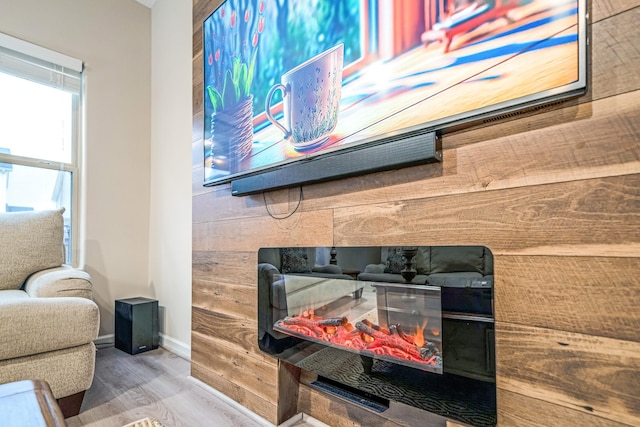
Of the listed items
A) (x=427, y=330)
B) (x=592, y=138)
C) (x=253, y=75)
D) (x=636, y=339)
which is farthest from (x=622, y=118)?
(x=253, y=75)

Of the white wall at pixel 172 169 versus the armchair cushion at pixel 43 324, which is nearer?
the armchair cushion at pixel 43 324

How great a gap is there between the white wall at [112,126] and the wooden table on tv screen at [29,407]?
177 centimetres

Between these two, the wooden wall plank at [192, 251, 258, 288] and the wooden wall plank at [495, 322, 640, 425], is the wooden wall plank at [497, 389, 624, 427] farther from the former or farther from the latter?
the wooden wall plank at [192, 251, 258, 288]

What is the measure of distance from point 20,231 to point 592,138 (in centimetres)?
275

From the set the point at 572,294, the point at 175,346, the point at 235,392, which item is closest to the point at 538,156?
the point at 572,294

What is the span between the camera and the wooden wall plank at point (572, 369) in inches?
28.0

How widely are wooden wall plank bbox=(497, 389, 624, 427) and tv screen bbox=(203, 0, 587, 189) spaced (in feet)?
2.32

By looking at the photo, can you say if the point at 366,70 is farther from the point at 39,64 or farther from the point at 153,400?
the point at 39,64

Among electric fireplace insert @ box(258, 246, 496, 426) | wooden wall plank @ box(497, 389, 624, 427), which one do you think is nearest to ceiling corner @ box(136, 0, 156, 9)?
electric fireplace insert @ box(258, 246, 496, 426)

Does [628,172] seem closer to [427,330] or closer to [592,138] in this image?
[592,138]

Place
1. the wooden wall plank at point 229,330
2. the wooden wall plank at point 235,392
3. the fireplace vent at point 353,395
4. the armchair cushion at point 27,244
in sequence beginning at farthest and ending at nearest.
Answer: the armchair cushion at point 27,244, the wooden wall plank at point 229,330, the wooden wall plank at point 235,392, the fireplace vent at point 353,395

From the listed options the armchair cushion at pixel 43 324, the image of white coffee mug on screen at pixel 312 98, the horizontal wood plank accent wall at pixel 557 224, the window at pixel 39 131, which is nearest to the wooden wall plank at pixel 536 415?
the horizontal wood plank accent wall at pixel 557 224

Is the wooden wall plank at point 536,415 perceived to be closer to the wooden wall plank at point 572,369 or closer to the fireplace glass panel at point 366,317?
the wooden wall plank at point 572,369

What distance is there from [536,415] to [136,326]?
7.90ft
